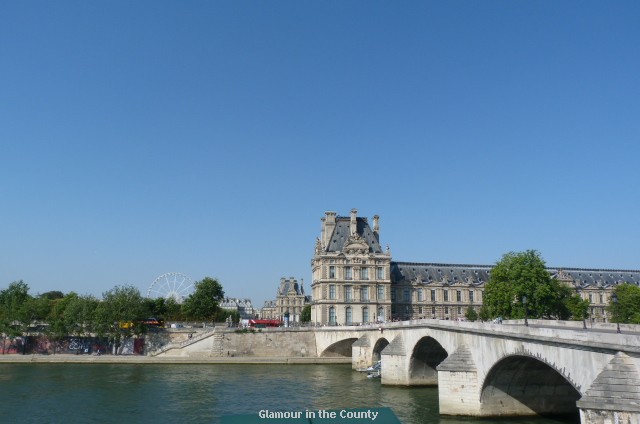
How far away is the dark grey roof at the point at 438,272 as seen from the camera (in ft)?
336

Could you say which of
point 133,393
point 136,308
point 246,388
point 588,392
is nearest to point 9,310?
point 136,308

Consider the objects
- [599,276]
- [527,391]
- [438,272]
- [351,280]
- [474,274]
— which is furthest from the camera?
[599,276]

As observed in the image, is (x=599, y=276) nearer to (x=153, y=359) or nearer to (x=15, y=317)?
(x=153, y=359)

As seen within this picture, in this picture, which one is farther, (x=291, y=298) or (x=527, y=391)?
(x=291, y=298)

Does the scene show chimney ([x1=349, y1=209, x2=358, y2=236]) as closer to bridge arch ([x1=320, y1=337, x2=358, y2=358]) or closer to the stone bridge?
bridge arch ([x1=320, y1=337, x2=358, y2=358])

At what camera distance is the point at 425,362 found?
167 feet

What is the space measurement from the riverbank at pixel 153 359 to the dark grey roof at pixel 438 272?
30.6 meters

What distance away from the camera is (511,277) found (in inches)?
2650

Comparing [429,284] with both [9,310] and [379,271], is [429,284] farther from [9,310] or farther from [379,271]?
[9,310]

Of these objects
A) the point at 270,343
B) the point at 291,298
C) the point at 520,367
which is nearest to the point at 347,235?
the point at 270,343

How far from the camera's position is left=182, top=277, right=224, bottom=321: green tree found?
9950 centimetres

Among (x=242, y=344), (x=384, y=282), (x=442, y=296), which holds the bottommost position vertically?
(x=242, y=344)

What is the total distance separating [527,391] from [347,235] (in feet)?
215

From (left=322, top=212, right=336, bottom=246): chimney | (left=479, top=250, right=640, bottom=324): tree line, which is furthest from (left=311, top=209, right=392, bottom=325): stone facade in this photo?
(left=479, top=250, right=640, bottom=324): tree line
